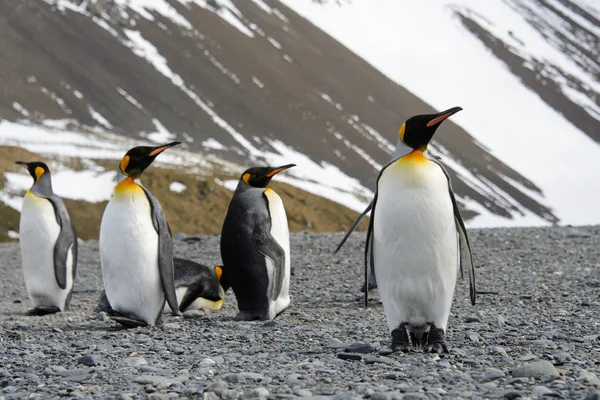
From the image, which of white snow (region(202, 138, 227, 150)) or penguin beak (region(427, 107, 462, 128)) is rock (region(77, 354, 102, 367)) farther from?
white snow (region(202, 138, 227, 150))

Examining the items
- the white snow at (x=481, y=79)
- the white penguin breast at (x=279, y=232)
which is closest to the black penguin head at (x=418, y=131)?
the white penguin breast at (x=279, y=232)

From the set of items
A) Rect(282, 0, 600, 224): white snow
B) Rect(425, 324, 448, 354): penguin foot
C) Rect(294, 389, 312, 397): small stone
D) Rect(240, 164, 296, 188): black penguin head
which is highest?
Rect(282, 0, 600, 224): white snow

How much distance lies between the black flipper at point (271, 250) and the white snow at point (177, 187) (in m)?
21.8

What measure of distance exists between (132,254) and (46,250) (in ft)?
8.79

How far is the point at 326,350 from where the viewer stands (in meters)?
5.55

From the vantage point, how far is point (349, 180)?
53500 millimetres

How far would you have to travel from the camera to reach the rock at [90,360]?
5125 mm

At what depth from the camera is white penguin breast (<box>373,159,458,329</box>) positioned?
535 cm

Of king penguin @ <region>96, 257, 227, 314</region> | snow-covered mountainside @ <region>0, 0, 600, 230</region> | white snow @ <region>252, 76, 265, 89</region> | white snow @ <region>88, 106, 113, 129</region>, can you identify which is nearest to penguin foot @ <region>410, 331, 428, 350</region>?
king penguin @ <region>96, 257, 227, 314</region>

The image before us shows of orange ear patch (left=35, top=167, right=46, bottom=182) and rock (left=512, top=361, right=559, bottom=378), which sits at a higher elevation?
rock (left=512, top=361, right=559, bottom=378)

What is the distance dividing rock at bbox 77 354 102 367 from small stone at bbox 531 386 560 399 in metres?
2.77

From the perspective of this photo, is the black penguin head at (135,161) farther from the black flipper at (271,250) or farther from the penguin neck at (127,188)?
the black flipper at (271,250)

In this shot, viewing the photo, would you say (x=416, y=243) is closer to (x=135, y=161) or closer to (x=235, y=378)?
(x=235, y=378)

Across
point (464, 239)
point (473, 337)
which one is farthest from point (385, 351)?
point (464, 239)
